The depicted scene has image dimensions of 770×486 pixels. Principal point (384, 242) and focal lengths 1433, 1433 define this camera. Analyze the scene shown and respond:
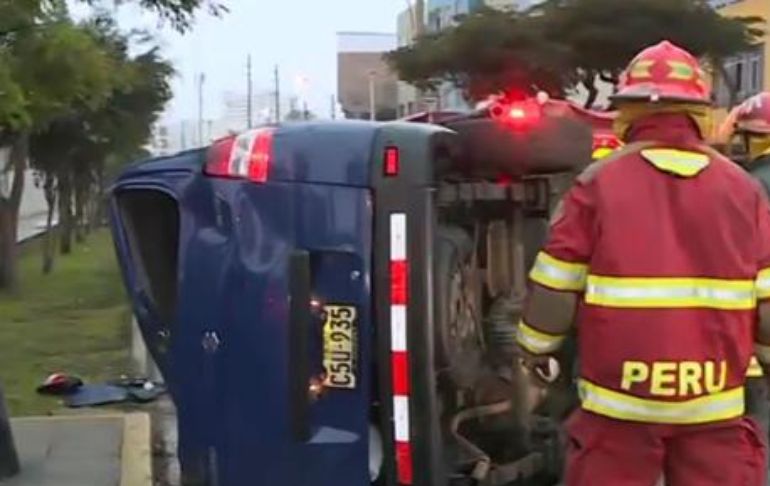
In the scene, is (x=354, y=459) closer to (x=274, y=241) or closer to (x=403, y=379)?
(x=403, y=379)

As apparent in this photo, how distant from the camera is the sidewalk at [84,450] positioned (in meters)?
6.68

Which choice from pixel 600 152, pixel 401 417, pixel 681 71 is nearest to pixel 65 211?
pixel 600 152

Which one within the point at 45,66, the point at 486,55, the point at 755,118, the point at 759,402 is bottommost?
the point at 759,402

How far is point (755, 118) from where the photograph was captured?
5.77 meters

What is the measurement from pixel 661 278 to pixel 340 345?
1.00 metres

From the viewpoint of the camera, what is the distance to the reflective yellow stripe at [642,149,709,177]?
11.8ft

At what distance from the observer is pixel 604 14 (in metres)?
32.7

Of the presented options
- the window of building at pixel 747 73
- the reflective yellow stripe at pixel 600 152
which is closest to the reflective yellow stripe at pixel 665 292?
the reflective yellow stripe at pixel 600 152

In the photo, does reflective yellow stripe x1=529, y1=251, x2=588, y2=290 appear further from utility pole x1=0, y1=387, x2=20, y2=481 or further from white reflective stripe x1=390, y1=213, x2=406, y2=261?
utility pole x1=0, y1=387, x2=20, y2=481

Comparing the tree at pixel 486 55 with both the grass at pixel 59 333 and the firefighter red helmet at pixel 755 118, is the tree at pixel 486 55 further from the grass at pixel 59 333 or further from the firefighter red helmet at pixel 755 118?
the firefighter red helmet at pixel 755 118

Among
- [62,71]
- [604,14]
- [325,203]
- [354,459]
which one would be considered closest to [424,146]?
[325,203]

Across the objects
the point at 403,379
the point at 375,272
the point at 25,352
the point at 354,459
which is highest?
the point at 375,272

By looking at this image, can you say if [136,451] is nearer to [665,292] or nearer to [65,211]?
[665,292]

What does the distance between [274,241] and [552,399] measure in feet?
4.30
